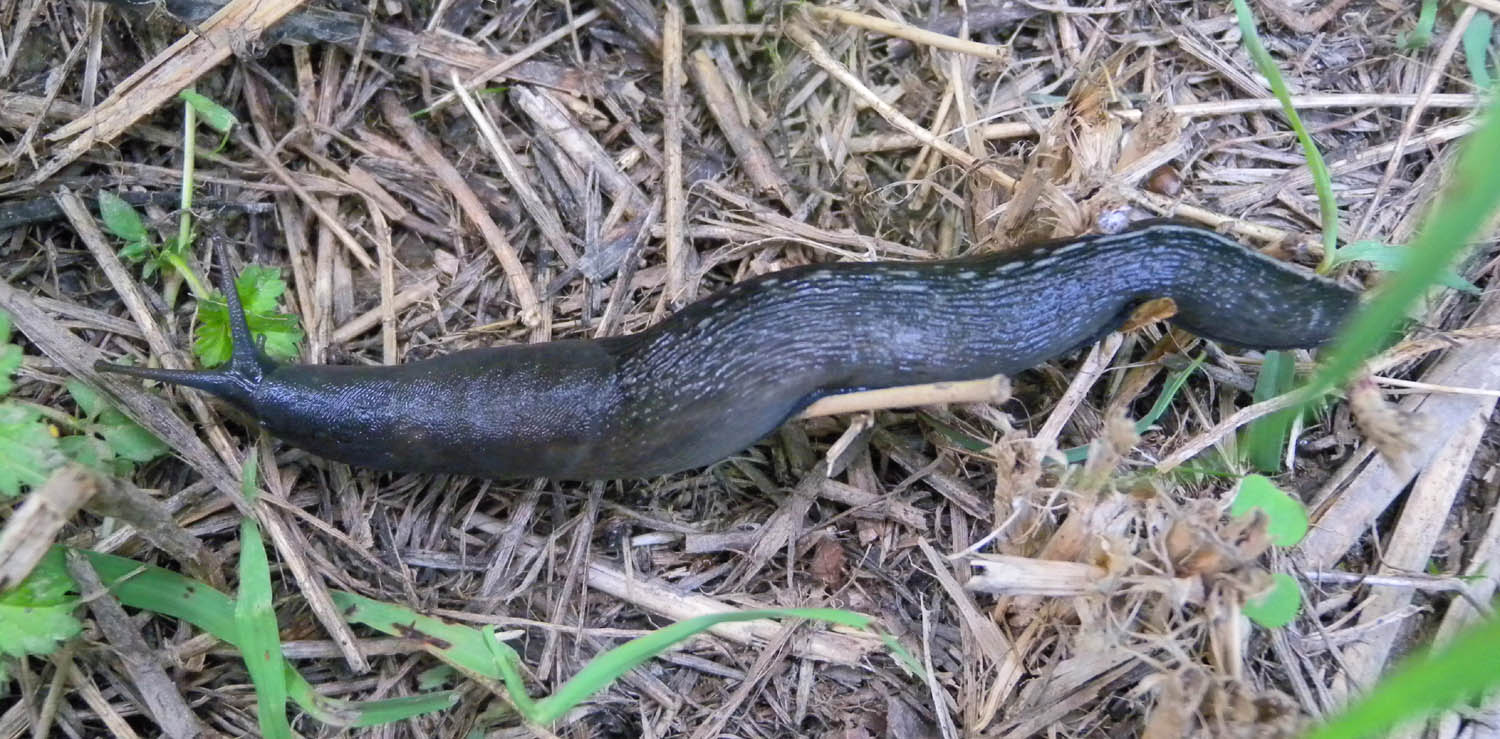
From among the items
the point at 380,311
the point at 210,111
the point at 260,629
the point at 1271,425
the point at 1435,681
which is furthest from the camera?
the point at 380,311

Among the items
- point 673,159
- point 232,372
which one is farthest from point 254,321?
point 673,159

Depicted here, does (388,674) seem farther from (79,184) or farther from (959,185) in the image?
(959,185)

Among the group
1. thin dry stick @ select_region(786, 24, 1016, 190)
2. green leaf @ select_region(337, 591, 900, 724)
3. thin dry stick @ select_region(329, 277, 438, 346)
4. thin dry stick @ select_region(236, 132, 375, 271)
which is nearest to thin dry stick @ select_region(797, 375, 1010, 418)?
green leaf @ select_region(337, 591, 900, 724)

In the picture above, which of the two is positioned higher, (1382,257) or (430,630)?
(1382,257)

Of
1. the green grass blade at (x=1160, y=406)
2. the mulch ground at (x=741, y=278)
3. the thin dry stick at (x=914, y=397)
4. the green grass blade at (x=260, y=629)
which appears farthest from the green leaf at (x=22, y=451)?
the green grass blade at (x=1160, y=406)

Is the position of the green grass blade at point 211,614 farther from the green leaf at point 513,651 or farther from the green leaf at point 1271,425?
the green leaf at point 1271,425

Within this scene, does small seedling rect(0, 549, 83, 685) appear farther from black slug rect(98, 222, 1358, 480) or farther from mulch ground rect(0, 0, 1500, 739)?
black slug rect(98, 222, 1358, 480)

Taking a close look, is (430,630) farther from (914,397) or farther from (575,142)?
(575,142)

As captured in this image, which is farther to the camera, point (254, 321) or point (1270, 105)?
point (1270, 105)
